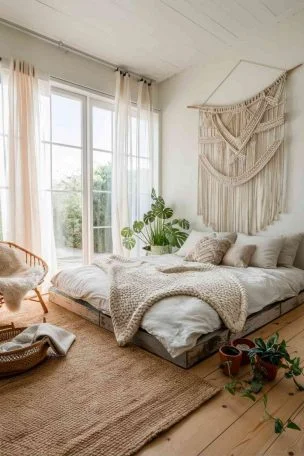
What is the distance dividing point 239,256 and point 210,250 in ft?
0.93

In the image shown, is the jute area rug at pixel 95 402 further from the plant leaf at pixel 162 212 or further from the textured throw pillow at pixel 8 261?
the plant leaf at pixel 162 212

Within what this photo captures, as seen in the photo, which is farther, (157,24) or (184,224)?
(184,224)

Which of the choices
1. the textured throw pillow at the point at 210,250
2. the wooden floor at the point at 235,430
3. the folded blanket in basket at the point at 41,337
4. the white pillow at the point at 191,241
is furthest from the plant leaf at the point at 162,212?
the wooden floor at the point at 235,430

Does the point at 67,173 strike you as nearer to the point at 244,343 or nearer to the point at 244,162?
the point at 244,162

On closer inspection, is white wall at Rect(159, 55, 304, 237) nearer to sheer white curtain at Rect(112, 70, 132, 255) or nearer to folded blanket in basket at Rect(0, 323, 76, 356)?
sheer white curtain at Rect(112, 70, 132, 255)

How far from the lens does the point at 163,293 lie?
6.27 ft

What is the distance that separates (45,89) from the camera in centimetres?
314

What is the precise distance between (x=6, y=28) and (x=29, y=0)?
50 cm

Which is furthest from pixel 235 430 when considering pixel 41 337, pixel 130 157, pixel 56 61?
pixel 56 61

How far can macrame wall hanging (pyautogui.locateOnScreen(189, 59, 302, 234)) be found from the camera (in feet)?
10.3

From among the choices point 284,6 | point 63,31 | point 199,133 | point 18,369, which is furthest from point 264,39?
point 18,369

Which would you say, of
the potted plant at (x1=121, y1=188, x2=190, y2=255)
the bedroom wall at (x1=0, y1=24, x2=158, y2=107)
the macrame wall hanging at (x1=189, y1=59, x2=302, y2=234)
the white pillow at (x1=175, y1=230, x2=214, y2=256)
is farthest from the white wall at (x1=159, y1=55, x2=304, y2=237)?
the bedroom wall at (x1=0, y1=24, x2=158, y2=107)

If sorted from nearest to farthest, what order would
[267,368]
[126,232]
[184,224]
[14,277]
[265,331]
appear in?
[267,368]
[265,331]
[14,277]
[126,232]
[184,224]

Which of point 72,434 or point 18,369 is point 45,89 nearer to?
point 18,369
